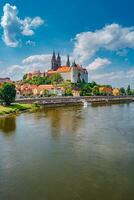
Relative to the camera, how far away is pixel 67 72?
544 feet

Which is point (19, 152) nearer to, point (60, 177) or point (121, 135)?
point (60, 177)

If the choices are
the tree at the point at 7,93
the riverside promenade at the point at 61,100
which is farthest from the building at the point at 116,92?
the tree at the point at 7,93

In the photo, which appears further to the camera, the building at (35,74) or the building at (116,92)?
the building at (35,74)

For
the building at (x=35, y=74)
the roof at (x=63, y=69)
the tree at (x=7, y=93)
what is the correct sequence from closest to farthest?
1. the tree at (x=7, y=93)
2. the roof at (x=63, y=69)
3. the building at (x=35, y=74)

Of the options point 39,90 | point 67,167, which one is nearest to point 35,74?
point 39,90

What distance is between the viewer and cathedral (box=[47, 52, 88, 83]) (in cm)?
16245

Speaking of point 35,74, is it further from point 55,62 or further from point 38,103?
point 38,103

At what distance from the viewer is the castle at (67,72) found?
16262cm

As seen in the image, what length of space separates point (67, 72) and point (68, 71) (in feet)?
4.13

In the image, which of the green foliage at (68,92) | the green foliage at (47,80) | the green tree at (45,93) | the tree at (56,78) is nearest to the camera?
the green tree at (45,93)

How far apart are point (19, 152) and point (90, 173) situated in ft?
28.2

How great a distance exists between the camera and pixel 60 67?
175500 millimetres

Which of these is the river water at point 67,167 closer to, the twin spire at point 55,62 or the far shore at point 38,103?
the far shore at point 38,103

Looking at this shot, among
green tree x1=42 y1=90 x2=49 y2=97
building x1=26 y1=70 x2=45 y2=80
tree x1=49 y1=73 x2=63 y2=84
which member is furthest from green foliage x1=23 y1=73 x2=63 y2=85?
A: green tree x1=42 y1=90 x2=49 y2=97
